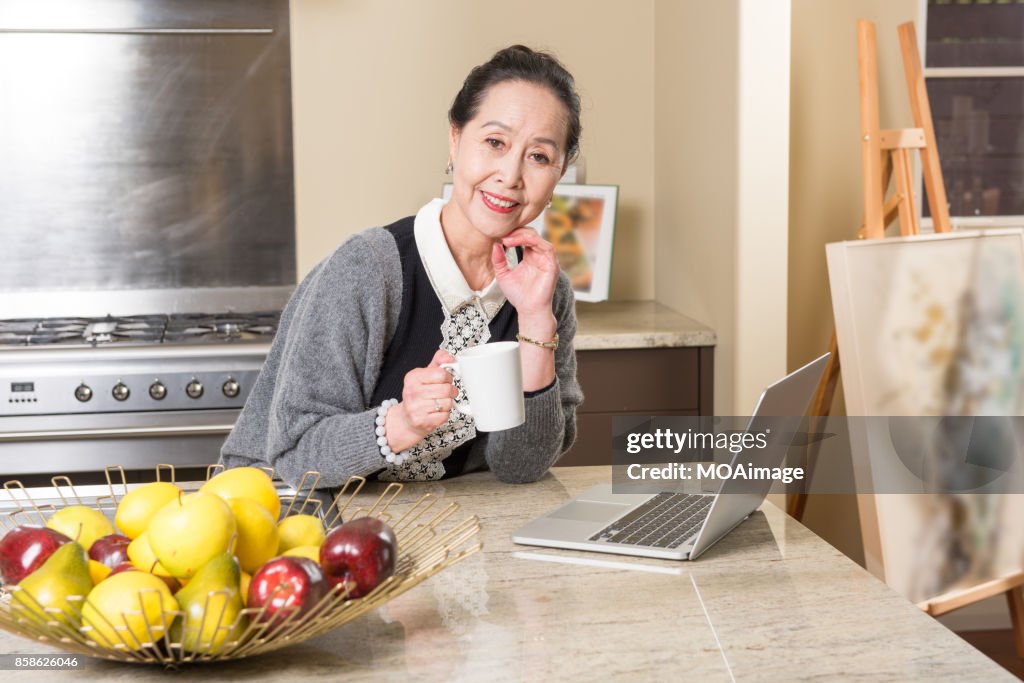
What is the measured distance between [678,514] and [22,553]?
2.58 feet

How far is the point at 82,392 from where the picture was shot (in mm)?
2660

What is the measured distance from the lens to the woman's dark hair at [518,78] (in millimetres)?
1672

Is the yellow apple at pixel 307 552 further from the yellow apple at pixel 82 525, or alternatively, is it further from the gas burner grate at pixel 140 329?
the gas burner grate at pixel 140 329

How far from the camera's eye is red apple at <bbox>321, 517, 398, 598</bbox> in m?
0.98

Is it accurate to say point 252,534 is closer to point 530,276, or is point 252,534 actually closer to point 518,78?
point 530,276

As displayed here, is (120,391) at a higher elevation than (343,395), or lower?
lower

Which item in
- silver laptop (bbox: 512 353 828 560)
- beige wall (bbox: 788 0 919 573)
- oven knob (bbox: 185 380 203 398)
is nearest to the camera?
silver laptop (bbox: 512 353 828 560)

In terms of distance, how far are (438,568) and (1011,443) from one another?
1.88 m

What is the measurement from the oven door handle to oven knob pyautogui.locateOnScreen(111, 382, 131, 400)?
3.0 inches

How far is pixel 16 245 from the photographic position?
128 inches

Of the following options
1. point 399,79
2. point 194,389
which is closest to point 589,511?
point 194,389

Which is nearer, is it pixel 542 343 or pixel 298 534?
pixel 298 534

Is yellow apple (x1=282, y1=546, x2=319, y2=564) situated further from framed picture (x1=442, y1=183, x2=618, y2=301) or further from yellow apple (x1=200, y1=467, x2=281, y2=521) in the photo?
framed picture (x1=442, y1=183, x2=618, y2=301)

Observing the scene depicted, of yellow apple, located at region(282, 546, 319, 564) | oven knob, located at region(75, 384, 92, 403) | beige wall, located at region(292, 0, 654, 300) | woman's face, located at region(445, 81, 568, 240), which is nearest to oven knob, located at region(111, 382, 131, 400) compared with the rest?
oven knob, located at region(75, 384, 92, 403)
